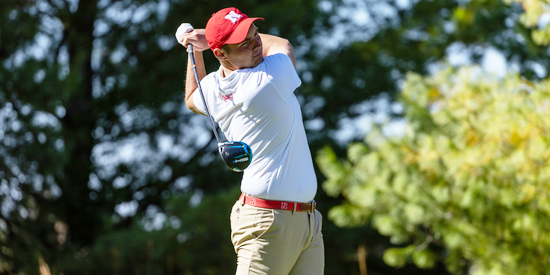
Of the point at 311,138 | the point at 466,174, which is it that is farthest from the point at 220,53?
the point at 311,138

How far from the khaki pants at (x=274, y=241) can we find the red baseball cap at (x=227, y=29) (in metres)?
0.60

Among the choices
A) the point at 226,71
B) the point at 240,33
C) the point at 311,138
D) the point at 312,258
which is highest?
the point at 240,33

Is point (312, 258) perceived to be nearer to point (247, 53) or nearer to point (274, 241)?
point (274, 241)

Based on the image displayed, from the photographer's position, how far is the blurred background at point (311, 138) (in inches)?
202

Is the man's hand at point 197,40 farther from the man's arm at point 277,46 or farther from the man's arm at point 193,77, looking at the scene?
the man's arm at point 277,46

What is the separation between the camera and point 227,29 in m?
2.11

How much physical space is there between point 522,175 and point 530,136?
0.49 m

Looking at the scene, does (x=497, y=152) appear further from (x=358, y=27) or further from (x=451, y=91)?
(x=358, y=27)

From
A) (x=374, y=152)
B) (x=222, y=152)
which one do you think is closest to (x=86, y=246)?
(x=374, y=152)

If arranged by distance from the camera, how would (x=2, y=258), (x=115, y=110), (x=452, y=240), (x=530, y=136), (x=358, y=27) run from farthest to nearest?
1. (x=358, y=27)
2. (x=115, y=110)
3. (x=2, y=258)
4. (x=452, y=240)
5. (x=530, y=136)

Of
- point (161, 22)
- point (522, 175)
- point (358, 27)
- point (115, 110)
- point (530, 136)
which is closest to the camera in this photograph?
point (530, 136)

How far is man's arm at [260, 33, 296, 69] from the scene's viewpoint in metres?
2.38

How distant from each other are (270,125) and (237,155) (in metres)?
0.17

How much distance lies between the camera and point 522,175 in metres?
4.72
